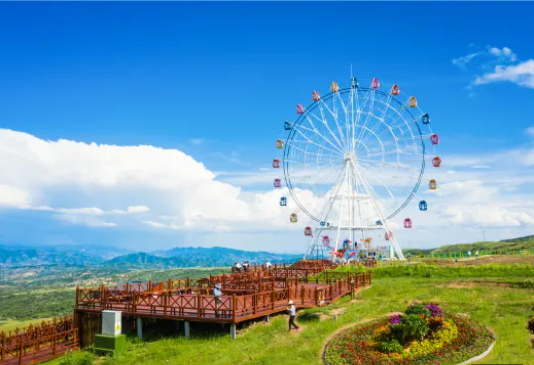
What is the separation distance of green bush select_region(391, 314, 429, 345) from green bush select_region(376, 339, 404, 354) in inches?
17.5

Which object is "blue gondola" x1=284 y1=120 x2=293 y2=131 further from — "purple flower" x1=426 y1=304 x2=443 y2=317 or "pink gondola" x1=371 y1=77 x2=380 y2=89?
"purple flower" x1=426 y1=304 x2=443 y2=317

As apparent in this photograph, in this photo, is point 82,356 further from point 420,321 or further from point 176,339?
point 420,321

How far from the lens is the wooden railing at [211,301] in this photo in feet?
80.5

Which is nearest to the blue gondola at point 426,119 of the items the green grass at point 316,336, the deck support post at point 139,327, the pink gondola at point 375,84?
the pink gondola at point 375,84

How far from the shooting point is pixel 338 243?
56.6 metres

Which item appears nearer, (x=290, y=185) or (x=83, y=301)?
(x=83, y=301)

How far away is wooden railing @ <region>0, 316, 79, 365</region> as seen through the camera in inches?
999

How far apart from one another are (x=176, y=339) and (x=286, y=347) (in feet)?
21.7

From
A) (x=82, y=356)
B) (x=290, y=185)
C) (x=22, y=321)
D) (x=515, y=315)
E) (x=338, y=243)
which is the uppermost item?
(x=290, y=185)

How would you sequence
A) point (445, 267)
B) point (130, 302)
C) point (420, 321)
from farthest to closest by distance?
point (445, 267)
point (130, 302)
point (420, 321)

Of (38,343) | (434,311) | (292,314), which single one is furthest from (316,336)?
(38,343)

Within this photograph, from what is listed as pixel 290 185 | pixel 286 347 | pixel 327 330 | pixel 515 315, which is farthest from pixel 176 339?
pixel 290 185

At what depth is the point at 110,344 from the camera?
2500 centimetres

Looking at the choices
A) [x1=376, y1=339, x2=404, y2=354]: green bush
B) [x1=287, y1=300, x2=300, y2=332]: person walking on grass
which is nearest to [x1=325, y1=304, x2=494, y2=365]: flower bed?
[x1=376, y1=339, x2=404, y2=354]: green bush
